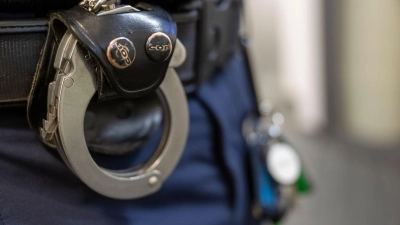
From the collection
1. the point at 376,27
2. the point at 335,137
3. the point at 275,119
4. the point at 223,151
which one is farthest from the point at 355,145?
the point at 223,151

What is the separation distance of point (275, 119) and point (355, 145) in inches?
62.0

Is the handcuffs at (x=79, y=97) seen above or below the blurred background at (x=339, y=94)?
above

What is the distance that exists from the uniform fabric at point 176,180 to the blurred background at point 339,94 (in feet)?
3.98

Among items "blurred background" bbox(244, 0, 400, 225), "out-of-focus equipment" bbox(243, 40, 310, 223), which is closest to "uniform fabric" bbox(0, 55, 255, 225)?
"out-of-focus equipment" bbox(243, 40, 310, 223)

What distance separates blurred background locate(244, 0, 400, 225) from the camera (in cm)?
179

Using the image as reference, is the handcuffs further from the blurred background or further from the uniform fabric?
the blurred background

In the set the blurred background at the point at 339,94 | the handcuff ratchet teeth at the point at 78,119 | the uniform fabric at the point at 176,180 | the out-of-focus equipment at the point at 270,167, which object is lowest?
the blurred background at the point at 339,94

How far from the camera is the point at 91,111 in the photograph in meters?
0.39

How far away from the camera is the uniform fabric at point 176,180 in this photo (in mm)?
373

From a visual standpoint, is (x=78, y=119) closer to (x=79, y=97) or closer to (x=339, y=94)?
(x=79, y=97)

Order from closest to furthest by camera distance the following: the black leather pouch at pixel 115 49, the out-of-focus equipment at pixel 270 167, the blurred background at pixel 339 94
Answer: the black leather pouch at pixel 115 49, the out-of-focus equipment at pixel 270 167, the blurred background at pixel 339 94

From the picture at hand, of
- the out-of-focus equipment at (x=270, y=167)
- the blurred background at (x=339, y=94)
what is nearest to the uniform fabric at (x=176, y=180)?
the out-of-focus equipment at (x=270, y=167)

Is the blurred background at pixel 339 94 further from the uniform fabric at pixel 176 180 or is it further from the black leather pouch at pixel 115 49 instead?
the black leather pouch at pixel 115 49

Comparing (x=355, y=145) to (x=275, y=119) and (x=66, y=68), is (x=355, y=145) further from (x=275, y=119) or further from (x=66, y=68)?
(x=66, y=68)
